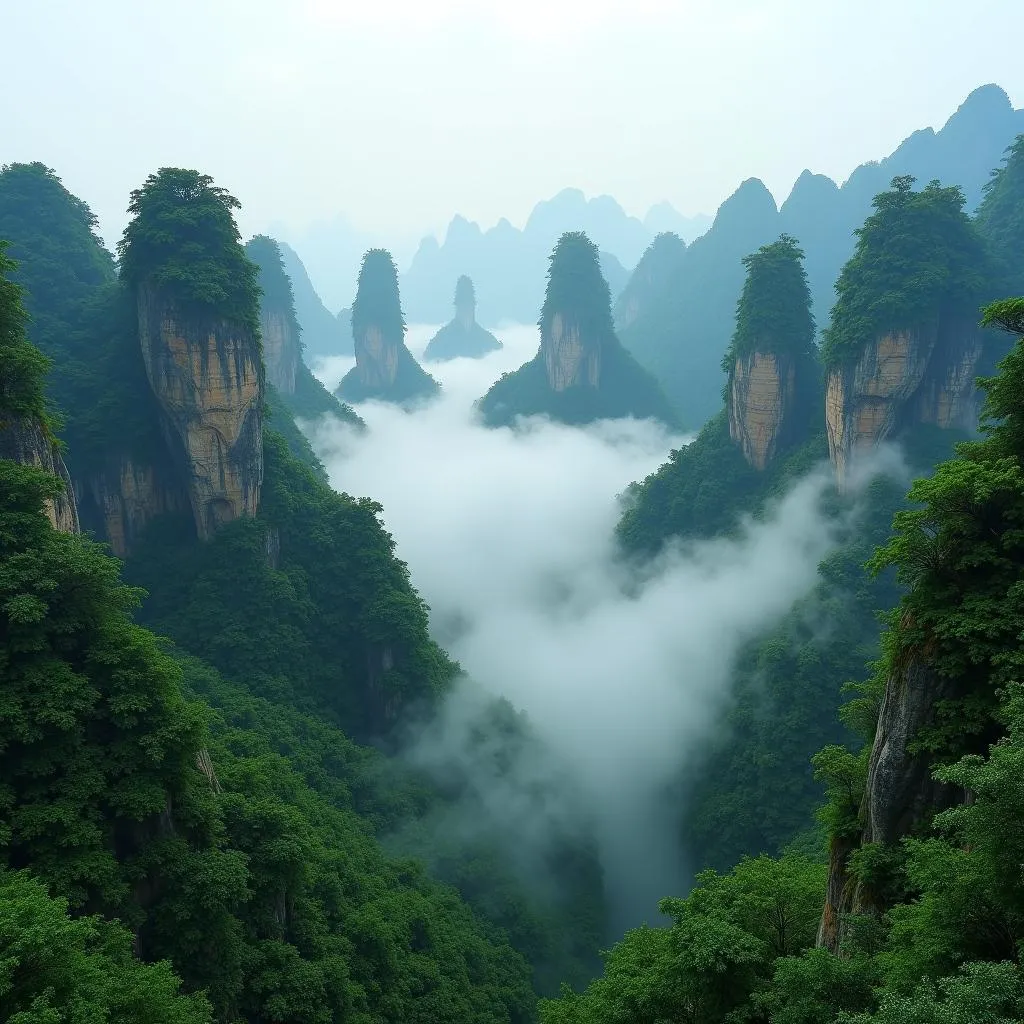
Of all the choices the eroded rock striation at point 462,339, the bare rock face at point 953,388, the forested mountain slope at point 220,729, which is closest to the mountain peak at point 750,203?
the eroded rock striation at point 462,339

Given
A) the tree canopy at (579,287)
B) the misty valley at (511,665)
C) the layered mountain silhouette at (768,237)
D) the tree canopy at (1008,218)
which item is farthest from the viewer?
the layered mountain silhouette at (768,237)

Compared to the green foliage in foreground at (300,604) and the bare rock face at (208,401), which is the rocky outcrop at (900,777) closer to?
the green foliage in foreground at (300,604)

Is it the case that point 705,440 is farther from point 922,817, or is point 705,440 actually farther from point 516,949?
point 922,817

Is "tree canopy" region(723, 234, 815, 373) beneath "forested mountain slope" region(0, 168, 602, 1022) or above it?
above

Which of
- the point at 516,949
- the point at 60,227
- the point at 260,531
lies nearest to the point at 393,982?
the point at 516,949

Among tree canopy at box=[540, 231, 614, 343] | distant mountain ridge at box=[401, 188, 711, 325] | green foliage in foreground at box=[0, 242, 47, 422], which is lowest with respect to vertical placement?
green foliage in foreground at box=[0, 242, 47, 422]

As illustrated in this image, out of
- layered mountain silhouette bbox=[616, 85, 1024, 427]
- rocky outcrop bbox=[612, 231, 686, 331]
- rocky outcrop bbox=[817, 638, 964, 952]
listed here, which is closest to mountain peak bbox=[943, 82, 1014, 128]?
layered mountain silhouette bbox=[616, 85, 1024, 427]

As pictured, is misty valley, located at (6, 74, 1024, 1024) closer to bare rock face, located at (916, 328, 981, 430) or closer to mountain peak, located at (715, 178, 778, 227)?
bare rock face, located at (916, 328, 981, 430)
